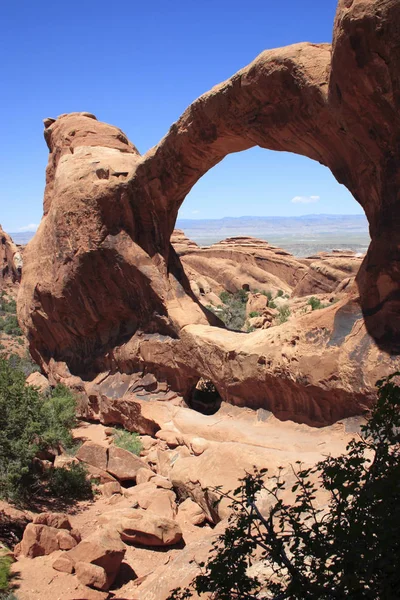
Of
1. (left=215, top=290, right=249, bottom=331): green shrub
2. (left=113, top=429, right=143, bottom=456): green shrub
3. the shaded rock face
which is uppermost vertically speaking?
the shaded rock face

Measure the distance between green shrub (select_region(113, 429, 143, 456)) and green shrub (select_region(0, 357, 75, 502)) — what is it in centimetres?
119

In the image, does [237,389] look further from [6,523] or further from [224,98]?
[224,98]

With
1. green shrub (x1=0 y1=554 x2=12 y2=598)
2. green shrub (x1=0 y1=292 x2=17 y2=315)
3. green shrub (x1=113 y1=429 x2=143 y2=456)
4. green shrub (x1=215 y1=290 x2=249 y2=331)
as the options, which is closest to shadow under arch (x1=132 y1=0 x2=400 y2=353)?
green shrub (x1=113 y1=429 x2=143 y2=456)

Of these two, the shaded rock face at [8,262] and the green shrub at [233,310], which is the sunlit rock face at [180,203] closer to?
the green shrub at [233,310]

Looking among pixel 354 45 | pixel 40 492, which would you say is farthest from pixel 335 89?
pixel 40 492

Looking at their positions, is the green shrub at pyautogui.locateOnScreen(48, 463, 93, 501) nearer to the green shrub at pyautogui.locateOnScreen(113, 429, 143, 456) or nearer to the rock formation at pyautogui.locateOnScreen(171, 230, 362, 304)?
the green shrub at pyautogui.locateOnScreen(113, 429, 143, 456)

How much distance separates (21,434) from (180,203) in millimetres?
6578

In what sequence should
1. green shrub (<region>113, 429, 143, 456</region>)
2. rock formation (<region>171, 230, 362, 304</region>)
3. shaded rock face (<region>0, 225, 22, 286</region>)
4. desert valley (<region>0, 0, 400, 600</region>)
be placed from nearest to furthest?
desert valley (<region>0, 0, 400, 600</region>) → green shrub (<region>113, 429, 143, 456</region>) → rock formation (<region>171, 230, 362, 304</region>) → shaded rock face (<region>0, 225, 22, 286</region>)

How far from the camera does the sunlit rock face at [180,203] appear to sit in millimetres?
7281

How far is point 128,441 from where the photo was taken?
11.5 metres

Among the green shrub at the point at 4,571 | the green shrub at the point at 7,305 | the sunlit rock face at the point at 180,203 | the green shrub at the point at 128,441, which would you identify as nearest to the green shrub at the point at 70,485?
the green shrub at the point at 128,441

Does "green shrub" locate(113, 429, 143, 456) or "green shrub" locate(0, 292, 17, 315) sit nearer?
"green shrub" locate(113, 429, 143, 456)

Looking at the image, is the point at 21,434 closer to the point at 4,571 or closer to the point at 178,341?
the point at 4,571

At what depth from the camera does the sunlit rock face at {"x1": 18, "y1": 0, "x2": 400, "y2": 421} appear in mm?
7281
